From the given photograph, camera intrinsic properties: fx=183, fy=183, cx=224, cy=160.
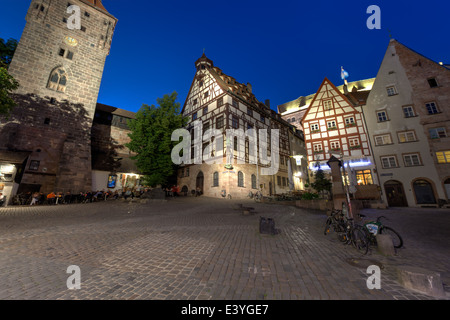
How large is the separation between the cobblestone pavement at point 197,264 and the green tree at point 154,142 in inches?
483

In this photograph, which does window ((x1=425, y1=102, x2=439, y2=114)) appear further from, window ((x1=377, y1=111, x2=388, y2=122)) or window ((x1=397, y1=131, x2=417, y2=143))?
window ((x1=377, y1=111, x2=388, y2=122))

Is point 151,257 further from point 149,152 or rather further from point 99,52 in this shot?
point 99,52

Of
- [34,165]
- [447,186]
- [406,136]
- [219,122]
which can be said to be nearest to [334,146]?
[406,136]

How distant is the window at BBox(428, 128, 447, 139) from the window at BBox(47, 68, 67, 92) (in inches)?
1541

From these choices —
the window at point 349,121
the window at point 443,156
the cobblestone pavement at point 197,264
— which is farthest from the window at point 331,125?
the cobblestone pavement at point 197,264

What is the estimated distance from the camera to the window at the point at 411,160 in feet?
62.5

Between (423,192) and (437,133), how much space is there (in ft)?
20.4

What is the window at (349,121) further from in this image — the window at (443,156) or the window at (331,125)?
the window at (443,156)

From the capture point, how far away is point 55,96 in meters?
19.3

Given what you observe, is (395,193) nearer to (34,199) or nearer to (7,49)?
(34,199)

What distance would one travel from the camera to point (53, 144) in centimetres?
1828

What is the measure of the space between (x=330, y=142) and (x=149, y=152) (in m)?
22.7

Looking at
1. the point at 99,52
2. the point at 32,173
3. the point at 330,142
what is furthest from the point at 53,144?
the point at 330,142
